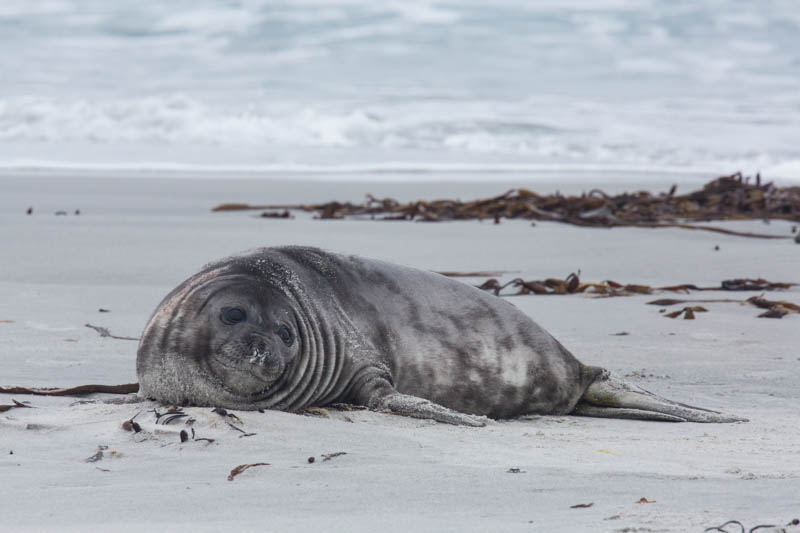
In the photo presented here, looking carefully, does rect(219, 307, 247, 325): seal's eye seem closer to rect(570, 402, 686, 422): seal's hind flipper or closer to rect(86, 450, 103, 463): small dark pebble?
rect(86, 450, 103, 463): small dark pebble

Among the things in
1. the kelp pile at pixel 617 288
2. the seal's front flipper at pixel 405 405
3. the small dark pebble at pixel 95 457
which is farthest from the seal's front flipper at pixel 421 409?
the kelp pile at pixel 617 288

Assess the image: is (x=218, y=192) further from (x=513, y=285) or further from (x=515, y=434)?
(x=515, y=434)

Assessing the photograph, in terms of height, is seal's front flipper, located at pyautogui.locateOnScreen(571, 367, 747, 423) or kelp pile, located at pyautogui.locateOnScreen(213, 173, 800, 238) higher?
kelp pile, located at pyautogui.locateOnScreen(213, 173, 800, 238)

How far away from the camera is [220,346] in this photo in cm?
352

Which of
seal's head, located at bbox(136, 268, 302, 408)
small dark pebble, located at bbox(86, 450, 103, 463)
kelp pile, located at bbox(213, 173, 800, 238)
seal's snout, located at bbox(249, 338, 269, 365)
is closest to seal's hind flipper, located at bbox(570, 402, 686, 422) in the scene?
seal's head, located at bbox(136, 268, 302, 408)

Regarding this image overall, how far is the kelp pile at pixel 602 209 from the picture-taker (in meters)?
10.8

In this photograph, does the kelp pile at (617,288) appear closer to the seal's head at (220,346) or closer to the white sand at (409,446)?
the white sand at (409,446)

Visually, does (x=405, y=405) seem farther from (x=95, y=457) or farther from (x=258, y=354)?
(x=95, y=457)

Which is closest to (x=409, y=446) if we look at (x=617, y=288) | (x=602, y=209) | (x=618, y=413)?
(x=618, y=413)

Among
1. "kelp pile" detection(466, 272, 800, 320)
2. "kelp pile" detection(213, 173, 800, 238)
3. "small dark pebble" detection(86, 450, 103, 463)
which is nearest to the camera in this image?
"small dark pebble" detection(86, 450, 103, 463)

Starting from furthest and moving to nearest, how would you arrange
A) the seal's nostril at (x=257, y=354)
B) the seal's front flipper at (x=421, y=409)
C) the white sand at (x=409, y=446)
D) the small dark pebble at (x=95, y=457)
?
the seal's front flipper at (x=421, y=409)
the seal's nostril at (x=257, y=354)
the small dark pebble at (x=95, y=457)
the white sand at (x=409, y=446)

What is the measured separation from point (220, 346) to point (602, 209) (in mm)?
7709

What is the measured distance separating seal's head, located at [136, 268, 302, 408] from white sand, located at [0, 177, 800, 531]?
154 mm

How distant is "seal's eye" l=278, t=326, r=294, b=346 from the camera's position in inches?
141
